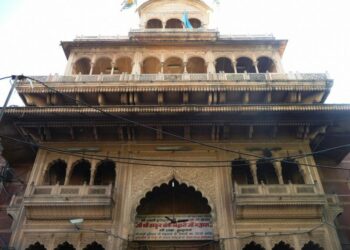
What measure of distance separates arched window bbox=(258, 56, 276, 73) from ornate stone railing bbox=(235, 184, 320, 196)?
639 cm

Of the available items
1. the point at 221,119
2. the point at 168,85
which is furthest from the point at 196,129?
the point at 168,85

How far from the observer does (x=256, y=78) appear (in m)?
11.9

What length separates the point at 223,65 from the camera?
1480 cm

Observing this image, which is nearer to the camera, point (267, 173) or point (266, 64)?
point (267, 173)

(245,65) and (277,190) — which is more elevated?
(245,65)

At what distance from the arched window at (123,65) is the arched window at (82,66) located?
131 centimetres

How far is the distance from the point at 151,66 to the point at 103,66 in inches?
89.5

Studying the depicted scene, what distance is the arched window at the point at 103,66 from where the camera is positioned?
14.5 meters

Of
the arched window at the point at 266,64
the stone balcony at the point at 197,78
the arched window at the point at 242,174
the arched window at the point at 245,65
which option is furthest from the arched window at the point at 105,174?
the arched window at the point at 266,64

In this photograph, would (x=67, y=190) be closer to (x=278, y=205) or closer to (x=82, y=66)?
(x=278, y=205)

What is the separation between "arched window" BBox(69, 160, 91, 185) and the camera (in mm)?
10675

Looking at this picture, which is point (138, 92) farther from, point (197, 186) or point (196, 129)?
point (197, 186)

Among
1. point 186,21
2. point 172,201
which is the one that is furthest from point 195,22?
point 172,201

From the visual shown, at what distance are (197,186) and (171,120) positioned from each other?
7.64 feet
